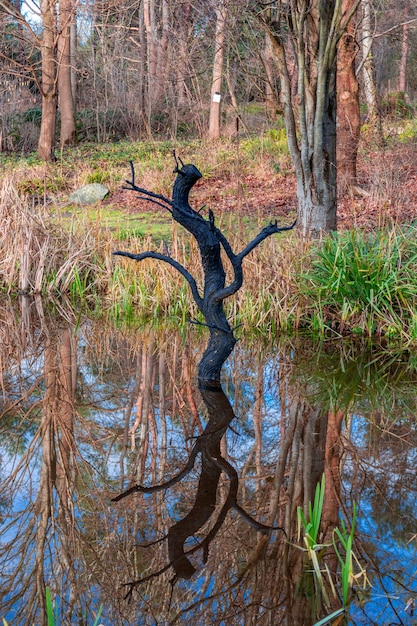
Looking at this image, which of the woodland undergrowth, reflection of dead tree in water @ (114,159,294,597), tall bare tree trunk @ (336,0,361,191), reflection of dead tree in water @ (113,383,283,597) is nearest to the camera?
reflection of dead tree in water @ (113,383,283,597)

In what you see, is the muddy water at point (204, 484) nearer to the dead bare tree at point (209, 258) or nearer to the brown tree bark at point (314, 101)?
the dead bare tree at point (209, 258)

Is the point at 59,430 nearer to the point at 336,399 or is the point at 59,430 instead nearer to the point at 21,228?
the point at 336,399

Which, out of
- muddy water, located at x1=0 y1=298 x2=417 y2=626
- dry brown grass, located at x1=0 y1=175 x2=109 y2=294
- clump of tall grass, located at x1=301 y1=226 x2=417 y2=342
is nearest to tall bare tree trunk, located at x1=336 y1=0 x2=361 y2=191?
dry brown grass, located at x1=0 y1=175 x2=109 y2=294

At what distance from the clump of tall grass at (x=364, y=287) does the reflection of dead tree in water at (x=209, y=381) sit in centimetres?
163

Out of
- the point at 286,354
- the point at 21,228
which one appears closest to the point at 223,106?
the point at 21,228

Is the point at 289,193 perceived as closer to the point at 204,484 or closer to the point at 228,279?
the point at 228,279

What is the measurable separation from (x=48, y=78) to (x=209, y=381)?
618 inches

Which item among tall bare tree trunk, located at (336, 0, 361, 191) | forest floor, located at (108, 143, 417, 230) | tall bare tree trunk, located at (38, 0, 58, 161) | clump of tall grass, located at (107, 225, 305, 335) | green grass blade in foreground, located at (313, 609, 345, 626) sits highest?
tall bare tree trunk, located at (38, 0, 58, 161)

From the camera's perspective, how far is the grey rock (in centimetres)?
1359

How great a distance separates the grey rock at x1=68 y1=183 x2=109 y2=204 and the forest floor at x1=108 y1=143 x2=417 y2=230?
212mm

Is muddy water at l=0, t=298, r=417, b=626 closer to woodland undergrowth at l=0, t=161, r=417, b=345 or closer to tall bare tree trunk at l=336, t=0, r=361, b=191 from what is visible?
woodland undergrowth at l=0, t=161, r=417, b=345

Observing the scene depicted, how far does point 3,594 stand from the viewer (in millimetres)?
2609

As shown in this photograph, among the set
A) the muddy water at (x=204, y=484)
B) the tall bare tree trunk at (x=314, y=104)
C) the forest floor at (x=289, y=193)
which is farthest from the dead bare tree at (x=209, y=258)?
the forest floor at (x=289, y=193)

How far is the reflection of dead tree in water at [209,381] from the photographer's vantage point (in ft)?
10.0
